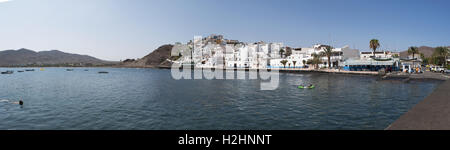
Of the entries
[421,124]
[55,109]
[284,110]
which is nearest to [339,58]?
[284,110]

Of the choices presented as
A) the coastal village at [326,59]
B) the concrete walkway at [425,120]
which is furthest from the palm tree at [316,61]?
the concrete walkway at [425,120]

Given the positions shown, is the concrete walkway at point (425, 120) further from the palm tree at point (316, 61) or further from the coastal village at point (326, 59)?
the palm tree at point (316, 61)

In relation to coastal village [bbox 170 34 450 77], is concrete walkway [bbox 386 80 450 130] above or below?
below

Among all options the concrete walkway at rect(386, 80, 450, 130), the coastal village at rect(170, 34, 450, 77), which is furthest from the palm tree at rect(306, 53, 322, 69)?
the concrete walkway at rect(386, 80, 450, 130)

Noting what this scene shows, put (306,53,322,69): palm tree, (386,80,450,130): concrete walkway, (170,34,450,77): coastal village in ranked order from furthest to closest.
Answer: (306,53,322,69): palm tree < (170,34,450,77): coastal village < (386,80,450,130): concrete walkway

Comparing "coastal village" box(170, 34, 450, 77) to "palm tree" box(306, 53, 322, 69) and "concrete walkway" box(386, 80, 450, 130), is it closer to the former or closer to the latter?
"palm tree" box(306, 53, 322, 69)

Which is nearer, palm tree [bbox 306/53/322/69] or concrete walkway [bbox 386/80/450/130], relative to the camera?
concrete walkway [bbox 386/80/450/130]

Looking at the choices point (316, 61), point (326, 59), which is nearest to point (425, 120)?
point (316, 61)

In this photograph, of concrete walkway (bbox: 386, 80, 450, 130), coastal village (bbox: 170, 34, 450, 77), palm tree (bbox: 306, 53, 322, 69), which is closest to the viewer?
concrete walkway (bbox: 386, 80, 450, 130)

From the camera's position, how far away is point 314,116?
17.0 meters

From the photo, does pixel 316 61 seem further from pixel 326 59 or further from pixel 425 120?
pixel 425 120

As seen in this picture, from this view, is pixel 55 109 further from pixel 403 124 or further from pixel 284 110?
pixel 403 124
